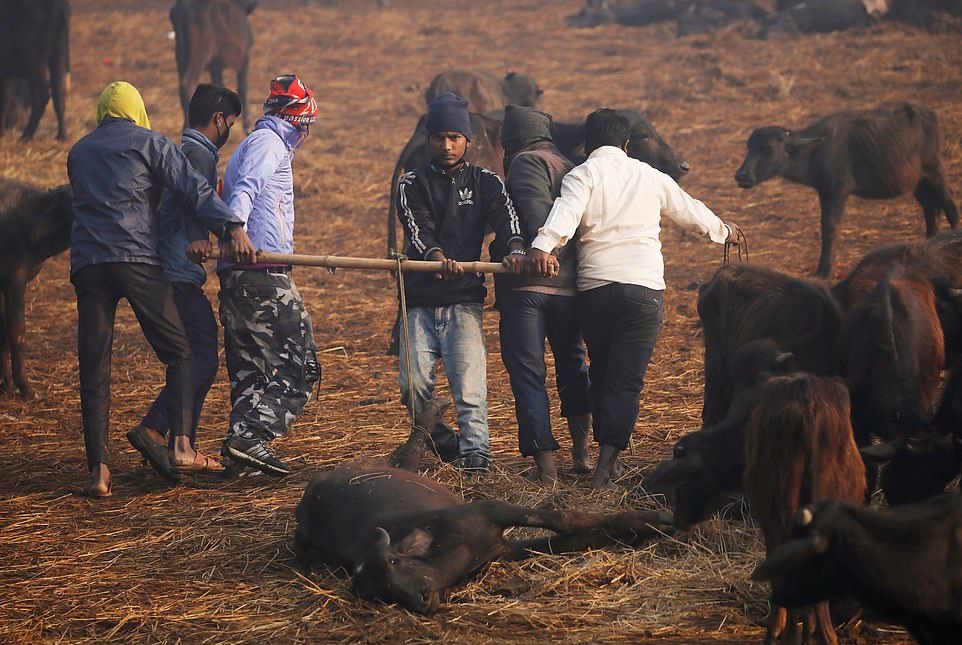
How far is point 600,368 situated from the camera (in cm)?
662

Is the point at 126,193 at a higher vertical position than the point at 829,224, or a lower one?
higher

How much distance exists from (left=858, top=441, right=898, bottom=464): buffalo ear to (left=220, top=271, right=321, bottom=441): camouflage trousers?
3352mm

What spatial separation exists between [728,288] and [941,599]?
121 inches

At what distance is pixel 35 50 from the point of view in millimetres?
16531

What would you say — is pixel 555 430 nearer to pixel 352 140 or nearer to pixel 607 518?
pixel 607 518

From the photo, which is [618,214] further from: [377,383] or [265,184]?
[377,383]

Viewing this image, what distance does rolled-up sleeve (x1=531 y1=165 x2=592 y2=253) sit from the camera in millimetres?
6191

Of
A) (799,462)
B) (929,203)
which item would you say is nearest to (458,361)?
(799,462)

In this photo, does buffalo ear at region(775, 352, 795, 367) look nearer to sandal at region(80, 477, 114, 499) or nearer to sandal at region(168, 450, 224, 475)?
sandal at region(168, 450, 224, 475)

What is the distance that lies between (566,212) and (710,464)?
1782 mm

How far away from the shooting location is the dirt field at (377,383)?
16.1 ft

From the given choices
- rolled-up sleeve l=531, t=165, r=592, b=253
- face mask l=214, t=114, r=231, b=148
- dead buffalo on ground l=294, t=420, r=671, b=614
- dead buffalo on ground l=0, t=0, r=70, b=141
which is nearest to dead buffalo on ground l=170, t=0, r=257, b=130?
dead buffalo on ground l=0, t=0, r=70, b=141

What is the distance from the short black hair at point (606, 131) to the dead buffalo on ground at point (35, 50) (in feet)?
40.0

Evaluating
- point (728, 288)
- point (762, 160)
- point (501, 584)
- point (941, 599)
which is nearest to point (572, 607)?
point (501, 584)
